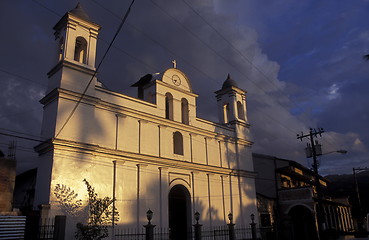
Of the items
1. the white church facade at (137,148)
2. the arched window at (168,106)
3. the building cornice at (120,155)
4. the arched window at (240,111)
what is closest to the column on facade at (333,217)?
the white church facade at (137,148)

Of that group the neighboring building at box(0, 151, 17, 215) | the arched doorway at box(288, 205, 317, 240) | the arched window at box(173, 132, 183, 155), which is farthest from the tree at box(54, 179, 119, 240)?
the arched doorway at box(288, 205, 317, 240)

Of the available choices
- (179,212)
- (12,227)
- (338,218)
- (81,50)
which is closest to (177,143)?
(179,212)

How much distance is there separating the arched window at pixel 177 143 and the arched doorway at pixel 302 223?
16.7 metres

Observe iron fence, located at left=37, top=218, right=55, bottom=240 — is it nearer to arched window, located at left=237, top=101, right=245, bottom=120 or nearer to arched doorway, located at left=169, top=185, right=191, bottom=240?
arched doorway, located at left=169, top=185, right=191, bottom=240

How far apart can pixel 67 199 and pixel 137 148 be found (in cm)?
638

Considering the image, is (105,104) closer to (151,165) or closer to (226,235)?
(151,165)

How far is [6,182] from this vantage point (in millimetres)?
17969

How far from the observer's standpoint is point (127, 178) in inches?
877

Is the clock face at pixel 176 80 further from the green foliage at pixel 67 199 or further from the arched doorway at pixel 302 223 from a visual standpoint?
the arched doorway at pixel 302 223

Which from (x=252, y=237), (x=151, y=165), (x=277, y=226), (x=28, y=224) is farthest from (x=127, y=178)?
(x=277, y=226)

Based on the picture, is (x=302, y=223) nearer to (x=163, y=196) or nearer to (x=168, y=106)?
(x=163, y=196)

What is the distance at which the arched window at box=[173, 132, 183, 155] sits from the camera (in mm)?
27391

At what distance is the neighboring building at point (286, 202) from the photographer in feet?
110

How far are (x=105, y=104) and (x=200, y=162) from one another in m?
9.91
